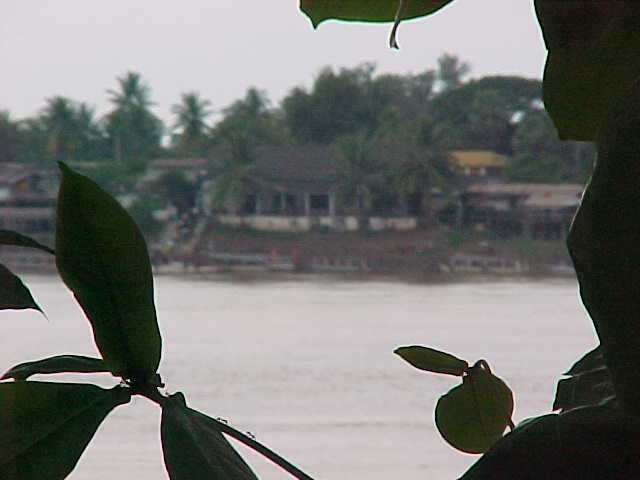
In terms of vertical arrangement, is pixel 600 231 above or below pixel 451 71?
below

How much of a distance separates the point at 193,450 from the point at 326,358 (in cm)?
258

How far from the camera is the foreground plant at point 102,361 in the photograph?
70 millimetres

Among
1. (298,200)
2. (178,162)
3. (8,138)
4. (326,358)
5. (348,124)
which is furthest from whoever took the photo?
(298,200)

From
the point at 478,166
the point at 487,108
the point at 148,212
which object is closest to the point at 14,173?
the point at 148,212

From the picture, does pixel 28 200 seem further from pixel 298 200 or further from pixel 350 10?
pixel 350 10

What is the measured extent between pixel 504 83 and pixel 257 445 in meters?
3.36

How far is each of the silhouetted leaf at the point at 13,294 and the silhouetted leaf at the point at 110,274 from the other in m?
0.02

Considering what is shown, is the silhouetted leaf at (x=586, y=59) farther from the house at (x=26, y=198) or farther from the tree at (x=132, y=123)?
the tree at (x=132, y=123)

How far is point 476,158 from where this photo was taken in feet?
13.0

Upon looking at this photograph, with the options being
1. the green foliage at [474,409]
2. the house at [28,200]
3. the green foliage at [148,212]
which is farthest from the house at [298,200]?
the green foliage at [474,409]

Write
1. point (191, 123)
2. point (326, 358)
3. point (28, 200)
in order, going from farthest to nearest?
point (191, 123), point (28, 200), point (326, 358)

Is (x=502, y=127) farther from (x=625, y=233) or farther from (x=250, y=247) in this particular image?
(x=625, y=233)

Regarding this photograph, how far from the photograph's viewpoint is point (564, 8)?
0.15 feet

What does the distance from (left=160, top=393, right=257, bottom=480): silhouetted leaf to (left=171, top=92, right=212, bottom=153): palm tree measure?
4.00 metres
